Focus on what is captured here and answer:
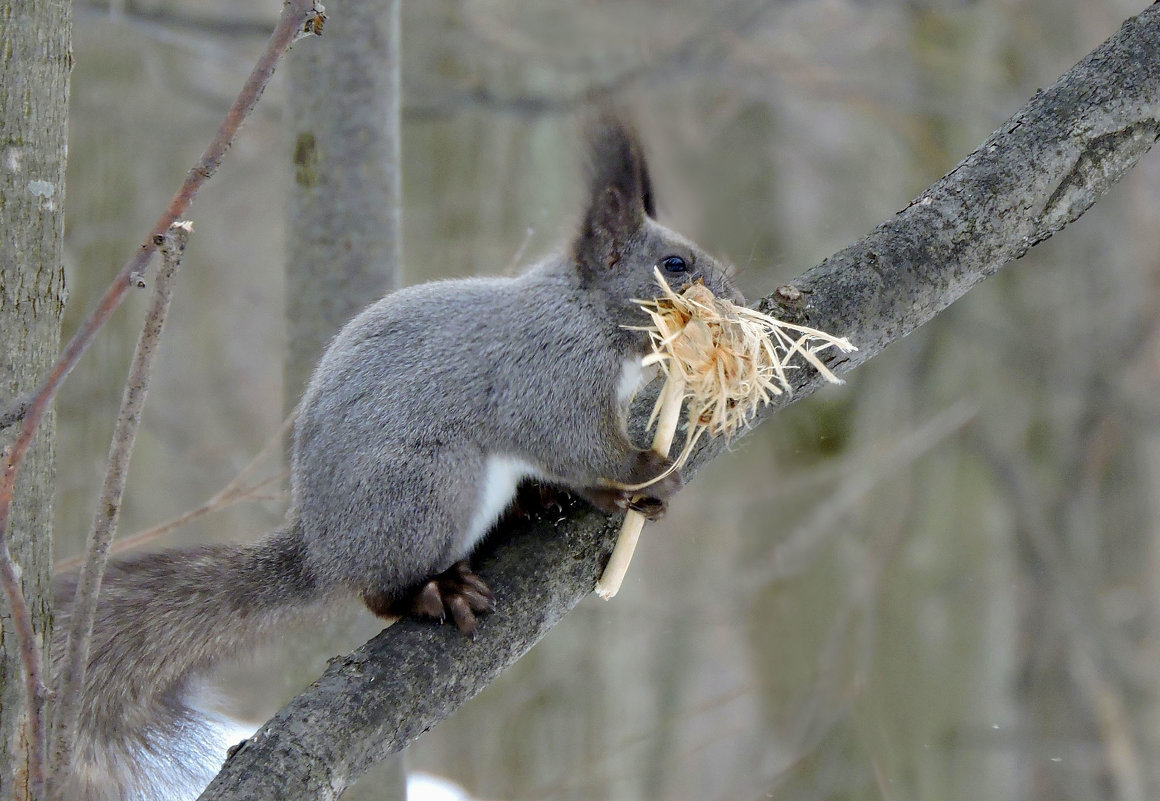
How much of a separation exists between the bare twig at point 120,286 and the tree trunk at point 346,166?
1.74 m

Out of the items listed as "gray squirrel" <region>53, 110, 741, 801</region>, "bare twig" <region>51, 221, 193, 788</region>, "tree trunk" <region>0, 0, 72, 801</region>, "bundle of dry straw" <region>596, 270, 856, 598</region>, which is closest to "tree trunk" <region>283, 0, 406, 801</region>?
"gray squirrel" <region>53, 110, 741, 801</region>

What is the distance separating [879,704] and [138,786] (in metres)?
4.41

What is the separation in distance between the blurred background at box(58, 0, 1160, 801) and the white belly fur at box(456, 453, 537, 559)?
261cm

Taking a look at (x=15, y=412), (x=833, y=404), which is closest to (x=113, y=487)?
(x=15, y=412)

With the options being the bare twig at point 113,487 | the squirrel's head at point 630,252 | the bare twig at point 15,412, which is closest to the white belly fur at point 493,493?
the squirrel's head at point 630,252

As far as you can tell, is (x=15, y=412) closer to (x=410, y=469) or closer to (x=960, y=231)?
(x=410, y=469)

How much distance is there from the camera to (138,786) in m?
1.92

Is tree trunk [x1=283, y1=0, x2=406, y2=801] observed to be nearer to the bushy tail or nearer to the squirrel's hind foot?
the bushy tail

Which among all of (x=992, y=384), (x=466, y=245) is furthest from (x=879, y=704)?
(x=466, y=245)

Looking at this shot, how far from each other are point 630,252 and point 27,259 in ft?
3.75

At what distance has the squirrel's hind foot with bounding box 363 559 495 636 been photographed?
181 centimetres

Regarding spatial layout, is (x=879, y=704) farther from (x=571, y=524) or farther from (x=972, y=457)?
(x=571, y=524)

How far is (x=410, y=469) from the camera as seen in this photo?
6.63ft

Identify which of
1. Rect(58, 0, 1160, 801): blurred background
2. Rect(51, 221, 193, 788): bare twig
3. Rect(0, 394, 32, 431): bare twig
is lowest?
Rect(58, 0, 1160, 801): blurred background
